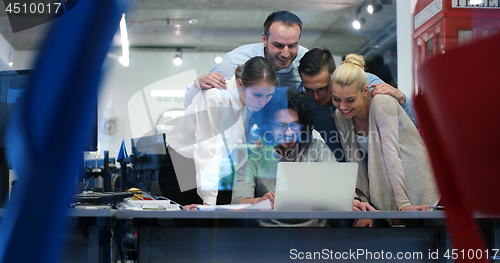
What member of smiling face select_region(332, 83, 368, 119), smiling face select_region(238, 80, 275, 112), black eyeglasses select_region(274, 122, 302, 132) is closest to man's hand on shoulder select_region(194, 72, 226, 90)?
smiling face select_region(238, 80, 275, 112)

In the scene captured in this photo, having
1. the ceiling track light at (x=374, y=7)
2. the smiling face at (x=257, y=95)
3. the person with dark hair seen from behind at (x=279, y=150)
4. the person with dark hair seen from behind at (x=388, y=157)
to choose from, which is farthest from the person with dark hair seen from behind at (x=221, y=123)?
the ceiling track light at (x=374, y=7)

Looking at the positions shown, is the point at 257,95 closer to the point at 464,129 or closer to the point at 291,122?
the point at 291,122

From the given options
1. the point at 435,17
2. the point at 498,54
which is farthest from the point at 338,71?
the point at 498,54

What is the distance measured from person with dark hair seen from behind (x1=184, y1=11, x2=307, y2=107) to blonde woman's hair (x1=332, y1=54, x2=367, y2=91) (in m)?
0.39

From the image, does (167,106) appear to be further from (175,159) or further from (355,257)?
(355,257)

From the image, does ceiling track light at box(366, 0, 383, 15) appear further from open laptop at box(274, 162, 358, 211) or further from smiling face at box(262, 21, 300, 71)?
open laptop at box(274, 162, 358, 211)

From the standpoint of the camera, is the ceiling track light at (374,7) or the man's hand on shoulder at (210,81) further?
the ceiling track light at (374,7)

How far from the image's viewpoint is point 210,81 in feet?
12.0

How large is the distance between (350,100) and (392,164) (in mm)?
581

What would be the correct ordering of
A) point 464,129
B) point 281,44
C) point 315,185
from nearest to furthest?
point 464,129 → point 315,185 → point 281,44

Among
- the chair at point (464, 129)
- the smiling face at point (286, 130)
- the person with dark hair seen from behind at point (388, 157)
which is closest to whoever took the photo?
the chair at point (464, 129)

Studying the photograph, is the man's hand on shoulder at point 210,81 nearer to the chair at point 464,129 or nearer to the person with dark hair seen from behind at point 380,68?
the person with dark hair seen from behind at point 380,68

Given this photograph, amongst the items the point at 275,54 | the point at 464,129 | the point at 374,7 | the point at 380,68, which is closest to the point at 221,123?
the point at 275,54

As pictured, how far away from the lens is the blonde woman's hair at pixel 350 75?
3074 millimetres
